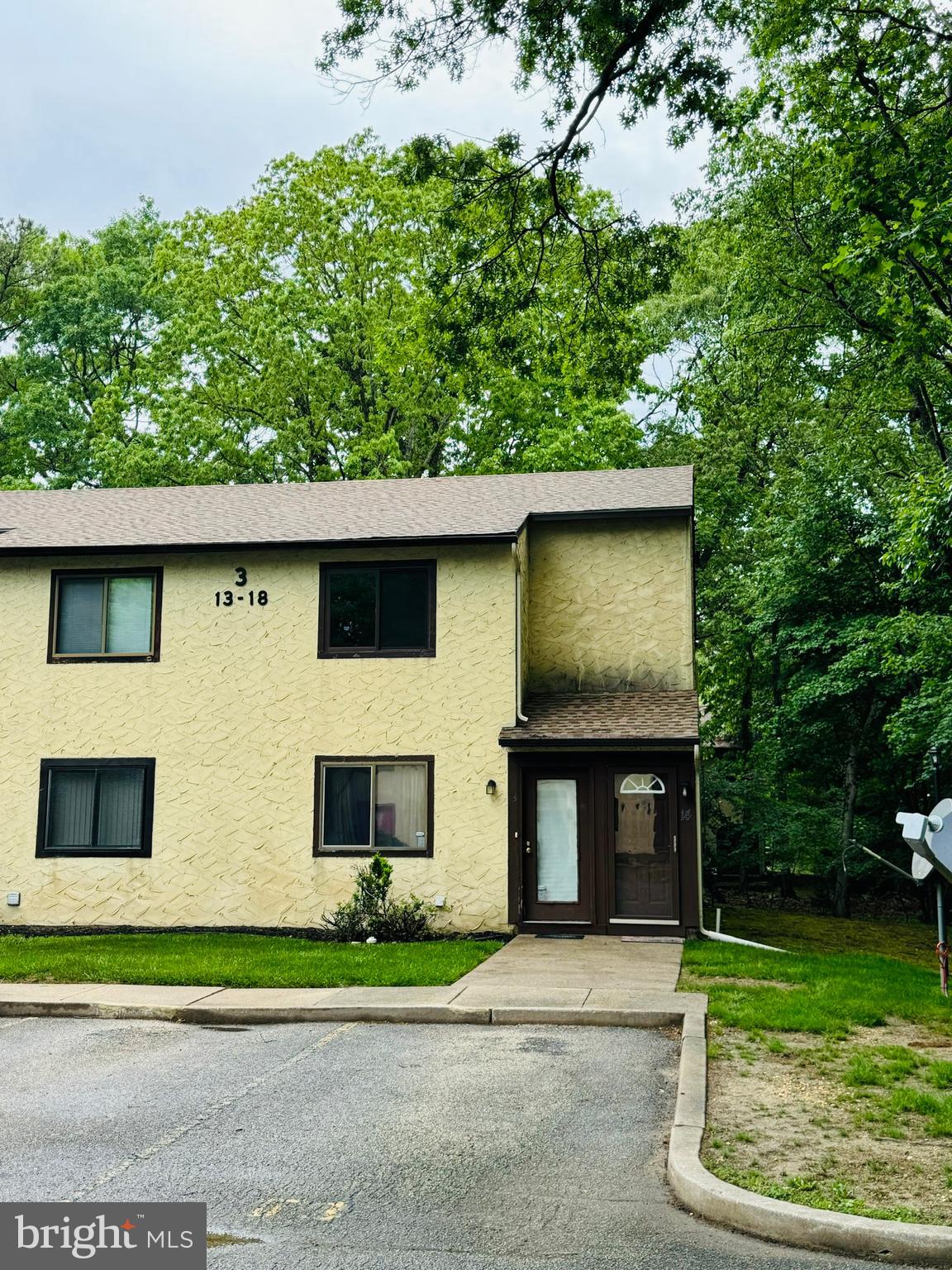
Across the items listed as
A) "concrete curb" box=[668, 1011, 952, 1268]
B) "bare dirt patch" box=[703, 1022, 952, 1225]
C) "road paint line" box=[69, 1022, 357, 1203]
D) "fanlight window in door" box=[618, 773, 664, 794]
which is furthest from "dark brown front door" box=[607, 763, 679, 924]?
"concrete curb" box=[668, 1011, 952, 1268]

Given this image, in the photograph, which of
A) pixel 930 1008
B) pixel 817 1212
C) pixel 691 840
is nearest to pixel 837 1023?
pixel 930 1008

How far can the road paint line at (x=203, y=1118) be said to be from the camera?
541cm

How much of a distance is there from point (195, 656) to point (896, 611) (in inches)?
489

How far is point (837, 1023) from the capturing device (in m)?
8.99

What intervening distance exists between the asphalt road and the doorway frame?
19.6 ft

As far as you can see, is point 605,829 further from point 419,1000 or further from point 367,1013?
point 367,1013

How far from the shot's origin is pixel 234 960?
494 inches

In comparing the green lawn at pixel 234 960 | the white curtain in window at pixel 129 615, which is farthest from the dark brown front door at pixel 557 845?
the white curtain in window at pixel 129 615

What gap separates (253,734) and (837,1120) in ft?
36.9

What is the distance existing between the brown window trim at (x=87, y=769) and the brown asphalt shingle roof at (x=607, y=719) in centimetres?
531

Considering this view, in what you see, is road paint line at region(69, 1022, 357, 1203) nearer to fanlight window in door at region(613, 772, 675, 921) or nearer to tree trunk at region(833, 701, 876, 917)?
fanlight window in door at region(613, 772, 675, 921)

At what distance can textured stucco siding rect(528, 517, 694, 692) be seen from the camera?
17.0 metres

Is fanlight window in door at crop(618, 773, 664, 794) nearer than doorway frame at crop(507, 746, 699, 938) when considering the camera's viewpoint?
No

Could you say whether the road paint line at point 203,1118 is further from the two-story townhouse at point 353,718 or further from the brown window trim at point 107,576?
the brown window trim at point 107,576
